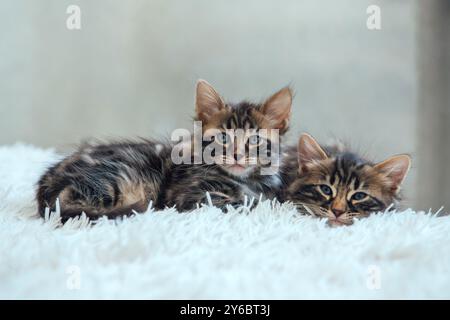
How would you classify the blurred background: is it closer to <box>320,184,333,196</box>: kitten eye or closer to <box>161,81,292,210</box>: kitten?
<box>161,81,292,210</box>: kitten

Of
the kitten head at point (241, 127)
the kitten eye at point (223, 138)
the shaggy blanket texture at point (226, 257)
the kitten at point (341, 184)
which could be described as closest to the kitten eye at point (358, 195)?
the kitten at point (341, 184)

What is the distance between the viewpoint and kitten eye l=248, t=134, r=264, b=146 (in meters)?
1.55

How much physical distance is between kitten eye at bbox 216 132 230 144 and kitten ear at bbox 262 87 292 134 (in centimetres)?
16

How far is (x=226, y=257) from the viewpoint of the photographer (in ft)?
3.16

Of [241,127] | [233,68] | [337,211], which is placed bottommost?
[337,211]

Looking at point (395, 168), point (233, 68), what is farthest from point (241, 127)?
point (233, 68)

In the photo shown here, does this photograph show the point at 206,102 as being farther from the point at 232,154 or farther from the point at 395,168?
the point at 395,168

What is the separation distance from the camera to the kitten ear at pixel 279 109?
5.12 feet

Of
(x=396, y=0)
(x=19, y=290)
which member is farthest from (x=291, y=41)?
(x=19, y=290)

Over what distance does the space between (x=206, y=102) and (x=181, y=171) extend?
9.8 inches

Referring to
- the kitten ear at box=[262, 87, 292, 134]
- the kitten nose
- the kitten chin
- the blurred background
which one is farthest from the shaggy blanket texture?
the blurred background

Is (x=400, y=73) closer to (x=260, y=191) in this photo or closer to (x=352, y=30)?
(x=352, y=30)

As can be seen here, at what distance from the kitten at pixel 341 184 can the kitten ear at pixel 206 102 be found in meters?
0.31
